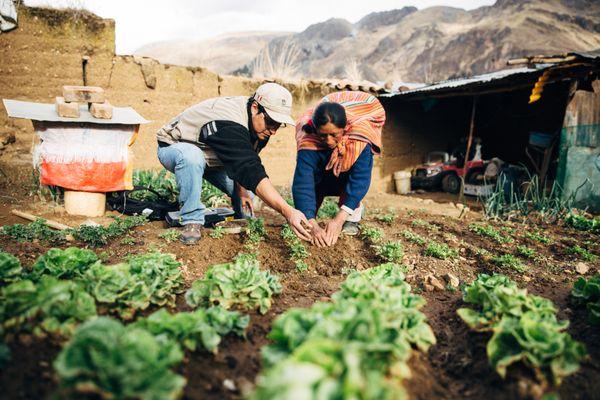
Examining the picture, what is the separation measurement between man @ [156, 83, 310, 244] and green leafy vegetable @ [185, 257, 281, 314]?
889 mm

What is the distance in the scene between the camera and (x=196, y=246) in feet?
11.6

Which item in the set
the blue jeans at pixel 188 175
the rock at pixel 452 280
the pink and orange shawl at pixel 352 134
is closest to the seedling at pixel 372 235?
the pink and orange shawl at pixel 352 134

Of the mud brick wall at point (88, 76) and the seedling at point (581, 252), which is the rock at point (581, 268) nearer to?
the seedling at point (581, 252)

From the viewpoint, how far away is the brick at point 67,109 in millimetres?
4027

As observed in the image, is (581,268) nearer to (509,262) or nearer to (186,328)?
(509,262)

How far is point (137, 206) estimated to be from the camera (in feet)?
14.8

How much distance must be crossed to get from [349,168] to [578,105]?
17.4 feet

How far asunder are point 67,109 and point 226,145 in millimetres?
1971

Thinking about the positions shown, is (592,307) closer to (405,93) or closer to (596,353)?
(596,353)

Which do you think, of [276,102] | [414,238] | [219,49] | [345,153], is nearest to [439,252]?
[414,238]

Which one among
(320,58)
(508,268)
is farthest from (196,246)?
(320,58)

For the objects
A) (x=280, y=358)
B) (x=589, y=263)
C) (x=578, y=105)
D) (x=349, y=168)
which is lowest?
(x=589, y=263)

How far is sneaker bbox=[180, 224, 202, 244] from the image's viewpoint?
361cm

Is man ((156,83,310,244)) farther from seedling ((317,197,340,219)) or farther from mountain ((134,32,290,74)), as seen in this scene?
mountain ((134,32,290,74))
